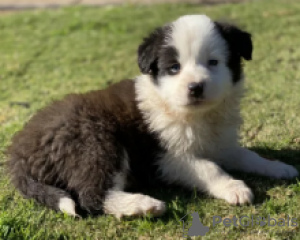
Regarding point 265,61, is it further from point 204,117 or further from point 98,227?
point 98,227

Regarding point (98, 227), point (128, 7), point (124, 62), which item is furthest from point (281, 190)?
point (128, 7)

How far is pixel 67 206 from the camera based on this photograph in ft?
12.1

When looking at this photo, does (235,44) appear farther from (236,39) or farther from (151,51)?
(151,51)

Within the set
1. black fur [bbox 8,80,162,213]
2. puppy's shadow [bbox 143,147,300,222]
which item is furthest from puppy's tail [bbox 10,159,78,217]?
puppy's shadow [bbox 143,147,300,222]

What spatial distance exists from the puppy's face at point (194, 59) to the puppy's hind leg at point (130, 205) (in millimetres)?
811

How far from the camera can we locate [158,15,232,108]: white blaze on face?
150 inches

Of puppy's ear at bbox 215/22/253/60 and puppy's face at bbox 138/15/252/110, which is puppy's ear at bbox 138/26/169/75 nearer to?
puppy's face at bbox 138/15/252/110

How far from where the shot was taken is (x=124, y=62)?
26.0 feet

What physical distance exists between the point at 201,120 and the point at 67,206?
133cm

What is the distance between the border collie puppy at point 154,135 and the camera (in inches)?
150

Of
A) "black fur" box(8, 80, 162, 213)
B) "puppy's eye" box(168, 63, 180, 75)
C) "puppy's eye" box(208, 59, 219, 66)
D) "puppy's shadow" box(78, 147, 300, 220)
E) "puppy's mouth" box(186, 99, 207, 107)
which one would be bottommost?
"puppy's shadow" box(78, 147, 300, 220)

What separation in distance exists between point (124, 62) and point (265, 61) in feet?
7.26

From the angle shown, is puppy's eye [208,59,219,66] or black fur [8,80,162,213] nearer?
black fur [8,80,162,213]

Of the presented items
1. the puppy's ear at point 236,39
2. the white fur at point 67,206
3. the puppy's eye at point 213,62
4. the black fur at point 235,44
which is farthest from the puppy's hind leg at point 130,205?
the puppy's ear at point 236,39
